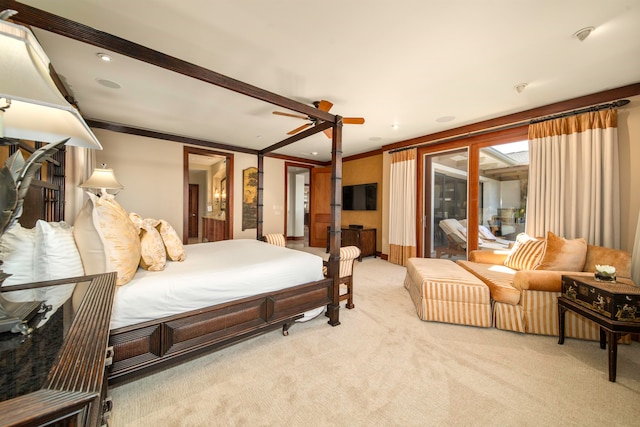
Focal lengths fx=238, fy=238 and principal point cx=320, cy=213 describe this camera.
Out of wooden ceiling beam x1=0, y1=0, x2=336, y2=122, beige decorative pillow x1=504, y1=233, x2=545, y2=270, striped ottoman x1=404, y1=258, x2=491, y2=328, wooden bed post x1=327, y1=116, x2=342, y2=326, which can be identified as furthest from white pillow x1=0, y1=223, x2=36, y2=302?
beige decorative pillow x1=504, y1=233, x2=545, y2=270

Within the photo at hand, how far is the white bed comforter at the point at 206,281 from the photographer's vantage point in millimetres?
1562

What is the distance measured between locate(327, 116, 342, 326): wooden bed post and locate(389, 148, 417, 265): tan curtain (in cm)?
292

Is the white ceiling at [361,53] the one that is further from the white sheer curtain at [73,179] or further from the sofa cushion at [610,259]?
the sofa cushion at [610,259]

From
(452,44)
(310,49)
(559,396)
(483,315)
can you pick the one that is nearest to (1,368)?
(310,49)

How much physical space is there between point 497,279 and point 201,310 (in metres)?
2.98

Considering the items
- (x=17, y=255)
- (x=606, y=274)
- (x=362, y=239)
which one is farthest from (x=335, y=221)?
(x=362, y=239)

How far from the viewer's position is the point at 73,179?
9.20 ft

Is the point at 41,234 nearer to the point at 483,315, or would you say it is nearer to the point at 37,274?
the point at 37,274

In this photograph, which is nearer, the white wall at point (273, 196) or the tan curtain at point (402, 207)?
the tan curtain at point (402, 207)

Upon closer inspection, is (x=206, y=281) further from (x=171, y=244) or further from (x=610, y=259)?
(x=610, y=259)

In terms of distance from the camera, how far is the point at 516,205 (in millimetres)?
3738

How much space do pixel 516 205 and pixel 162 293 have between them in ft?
15.5

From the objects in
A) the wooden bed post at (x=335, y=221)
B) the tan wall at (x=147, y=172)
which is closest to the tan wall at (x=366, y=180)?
the wooden bed post at (x=335, y=221)

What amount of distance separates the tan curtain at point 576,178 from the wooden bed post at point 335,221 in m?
2.93
